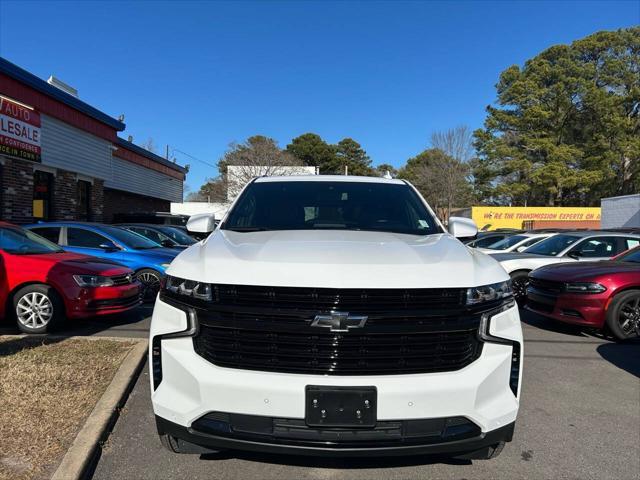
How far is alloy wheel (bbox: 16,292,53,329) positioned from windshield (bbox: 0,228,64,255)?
68 centimetres

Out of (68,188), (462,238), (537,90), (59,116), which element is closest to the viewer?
(462,238)

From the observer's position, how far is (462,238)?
3.88 metres

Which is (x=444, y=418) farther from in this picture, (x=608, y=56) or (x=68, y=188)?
(x=608, y=56)

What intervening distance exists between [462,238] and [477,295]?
148 centimetres

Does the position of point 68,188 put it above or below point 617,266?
above

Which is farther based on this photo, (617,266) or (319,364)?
(617,266)

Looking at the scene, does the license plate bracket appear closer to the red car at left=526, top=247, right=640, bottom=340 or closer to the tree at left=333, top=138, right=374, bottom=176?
the red car at left=526, top=247, right=640, bottom=340

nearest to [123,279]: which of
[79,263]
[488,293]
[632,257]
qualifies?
[79,263]

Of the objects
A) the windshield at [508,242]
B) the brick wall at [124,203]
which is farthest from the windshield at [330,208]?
the brick wall at [124,203]

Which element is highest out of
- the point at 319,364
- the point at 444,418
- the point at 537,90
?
the point at 537,90

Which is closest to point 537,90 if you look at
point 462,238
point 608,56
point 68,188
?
point 608,56

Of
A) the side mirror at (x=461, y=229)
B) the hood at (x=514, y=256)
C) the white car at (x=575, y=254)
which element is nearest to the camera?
the side mirror at (x=461, y=229)

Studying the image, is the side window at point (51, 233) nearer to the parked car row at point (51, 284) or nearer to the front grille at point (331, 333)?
the parked car row at point (51, 284)

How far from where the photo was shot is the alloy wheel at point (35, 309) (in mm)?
6105
